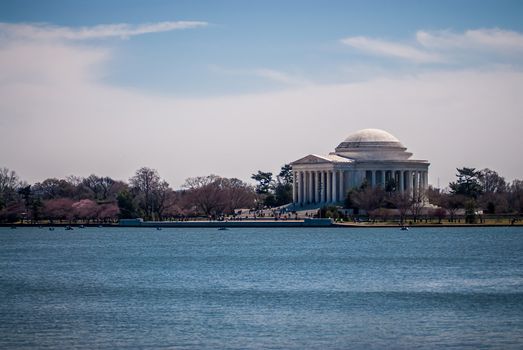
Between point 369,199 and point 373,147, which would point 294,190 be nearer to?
point 373,147

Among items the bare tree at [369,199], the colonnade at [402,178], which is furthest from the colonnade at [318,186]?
the bare tree at [369,199]

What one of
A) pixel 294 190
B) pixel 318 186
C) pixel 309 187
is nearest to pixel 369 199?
pixel 318 186

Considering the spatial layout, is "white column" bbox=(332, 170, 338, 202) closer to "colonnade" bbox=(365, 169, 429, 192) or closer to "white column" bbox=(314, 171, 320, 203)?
"white column" bbox=(314, 171, 320, 203)

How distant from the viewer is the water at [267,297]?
41844mm

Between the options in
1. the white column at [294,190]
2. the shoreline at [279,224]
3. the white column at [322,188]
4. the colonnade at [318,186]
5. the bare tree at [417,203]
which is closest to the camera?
the shoreline at [279,224]

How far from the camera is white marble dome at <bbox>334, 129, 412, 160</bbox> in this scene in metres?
174

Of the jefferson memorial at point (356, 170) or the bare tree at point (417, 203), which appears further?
the jefferson memorial at point (356, 170)

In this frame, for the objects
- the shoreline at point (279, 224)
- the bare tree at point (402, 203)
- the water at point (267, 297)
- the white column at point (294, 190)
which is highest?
the white column at point (294, 190)

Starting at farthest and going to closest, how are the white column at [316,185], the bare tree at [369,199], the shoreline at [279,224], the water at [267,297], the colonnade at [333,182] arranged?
the white column at [316,185] < the colonnade at [333,182] < the bare tree at [369,199] < the shoreline at [279,224] < the water at [267,297]

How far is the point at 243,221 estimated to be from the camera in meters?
149

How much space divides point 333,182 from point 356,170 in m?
4.77

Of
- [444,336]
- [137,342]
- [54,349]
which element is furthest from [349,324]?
[54,349]

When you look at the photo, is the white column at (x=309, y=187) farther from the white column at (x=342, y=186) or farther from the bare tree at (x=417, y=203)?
the bare tree at (x=417, y=203)

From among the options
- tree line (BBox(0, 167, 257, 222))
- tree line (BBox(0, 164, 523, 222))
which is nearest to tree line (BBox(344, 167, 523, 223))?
tree line (BBox(0, 164, 523, 222))
